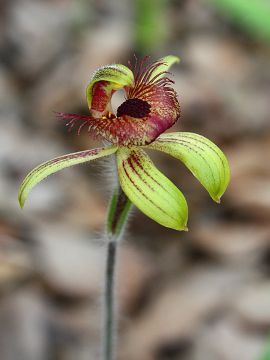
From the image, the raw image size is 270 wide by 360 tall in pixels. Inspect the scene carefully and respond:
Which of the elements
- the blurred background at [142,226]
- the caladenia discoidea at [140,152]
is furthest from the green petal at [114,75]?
the blurred background at [142,226]

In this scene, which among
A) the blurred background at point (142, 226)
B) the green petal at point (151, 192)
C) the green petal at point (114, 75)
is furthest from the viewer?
the blurred background at point (142, 226)

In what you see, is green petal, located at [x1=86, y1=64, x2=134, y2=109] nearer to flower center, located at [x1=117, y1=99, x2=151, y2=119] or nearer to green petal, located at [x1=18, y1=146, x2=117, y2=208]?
flower center, located at [x1=117, y1=99, x2=151, y2=119]

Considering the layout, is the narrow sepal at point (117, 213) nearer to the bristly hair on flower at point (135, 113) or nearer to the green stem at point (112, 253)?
the green stem at point (112, 253)

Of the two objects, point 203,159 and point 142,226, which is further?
point 142,226

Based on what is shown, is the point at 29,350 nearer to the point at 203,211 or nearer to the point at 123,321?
the point at 123,321

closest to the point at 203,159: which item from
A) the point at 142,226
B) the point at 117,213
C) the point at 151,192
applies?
the point at 151,192

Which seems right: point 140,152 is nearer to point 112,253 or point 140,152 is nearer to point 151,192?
point 151,192
